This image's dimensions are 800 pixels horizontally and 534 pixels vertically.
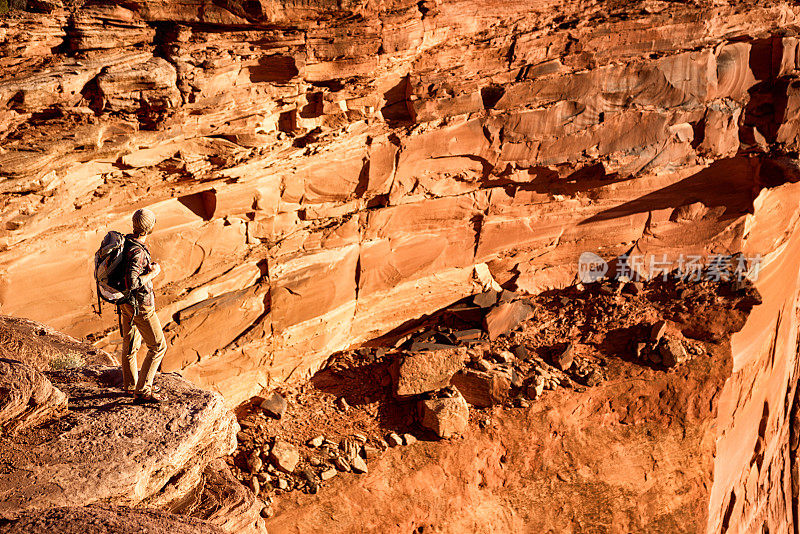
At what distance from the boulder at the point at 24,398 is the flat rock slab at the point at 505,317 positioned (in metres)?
7.55

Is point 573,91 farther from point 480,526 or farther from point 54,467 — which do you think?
point 54,467

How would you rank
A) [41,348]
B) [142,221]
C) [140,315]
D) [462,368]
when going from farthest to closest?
[462,368], [41,348], [140,315], [142,221]

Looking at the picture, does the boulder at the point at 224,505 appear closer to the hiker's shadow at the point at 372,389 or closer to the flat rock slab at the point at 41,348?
the flat rock slab at the point at 41,348

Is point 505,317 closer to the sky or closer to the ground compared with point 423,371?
closer to the sky

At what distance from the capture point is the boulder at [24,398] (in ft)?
19.1

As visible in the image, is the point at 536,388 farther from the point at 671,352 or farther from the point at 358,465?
the point at 358,465

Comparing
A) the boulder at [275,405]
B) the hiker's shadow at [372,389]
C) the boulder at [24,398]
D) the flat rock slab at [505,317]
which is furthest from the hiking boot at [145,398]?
the flat rock slab at [505,317]

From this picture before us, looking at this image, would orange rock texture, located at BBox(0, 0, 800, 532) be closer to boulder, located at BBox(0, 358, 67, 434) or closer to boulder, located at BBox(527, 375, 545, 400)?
boulder, located at BBox(527, 375, 545, 400)

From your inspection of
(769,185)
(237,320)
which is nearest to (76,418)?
(237,320)

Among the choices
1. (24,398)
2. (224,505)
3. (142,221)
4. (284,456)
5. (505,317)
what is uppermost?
(142,221)

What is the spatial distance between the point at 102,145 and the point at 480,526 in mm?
7411

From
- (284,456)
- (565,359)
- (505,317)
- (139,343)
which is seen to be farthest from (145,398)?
(565,359)

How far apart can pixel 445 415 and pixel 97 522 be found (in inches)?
246

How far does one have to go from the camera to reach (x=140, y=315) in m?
6.50
